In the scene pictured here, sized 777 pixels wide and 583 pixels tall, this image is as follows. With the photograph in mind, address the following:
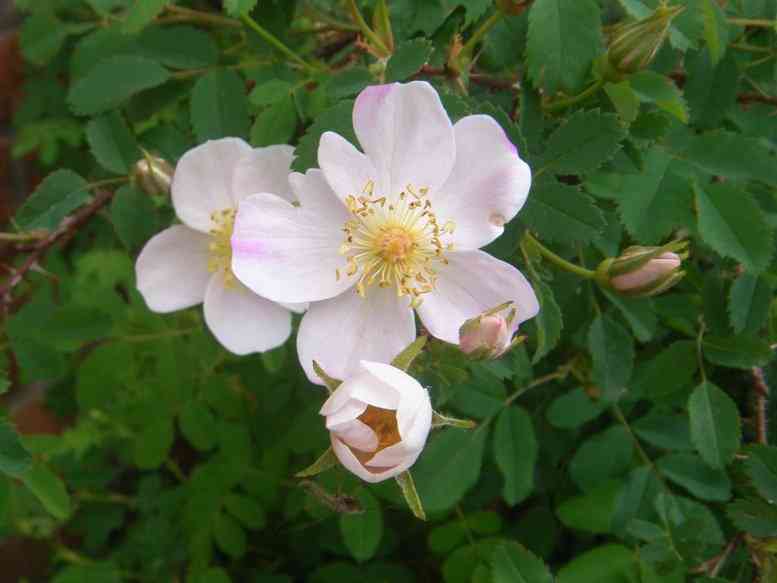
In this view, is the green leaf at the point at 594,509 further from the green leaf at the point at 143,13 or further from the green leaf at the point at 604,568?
the green leaf at the point at 143,13

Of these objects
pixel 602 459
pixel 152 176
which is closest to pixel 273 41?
pixel 152 176

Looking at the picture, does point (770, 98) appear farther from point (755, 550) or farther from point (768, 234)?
point (755, 550)

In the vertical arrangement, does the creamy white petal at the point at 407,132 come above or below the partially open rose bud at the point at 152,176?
above

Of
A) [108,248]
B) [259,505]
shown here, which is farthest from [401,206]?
[108,248]

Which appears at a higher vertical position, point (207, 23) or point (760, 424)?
point (207, 23)

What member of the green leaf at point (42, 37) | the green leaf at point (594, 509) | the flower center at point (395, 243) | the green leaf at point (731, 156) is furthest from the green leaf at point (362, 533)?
the green leaf at point (42, 37)

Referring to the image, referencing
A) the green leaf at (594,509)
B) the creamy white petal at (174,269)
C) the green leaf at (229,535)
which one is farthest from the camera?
the green leaf at (229,535)

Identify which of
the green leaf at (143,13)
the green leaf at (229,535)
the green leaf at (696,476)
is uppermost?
the green leaf at (143,13)
